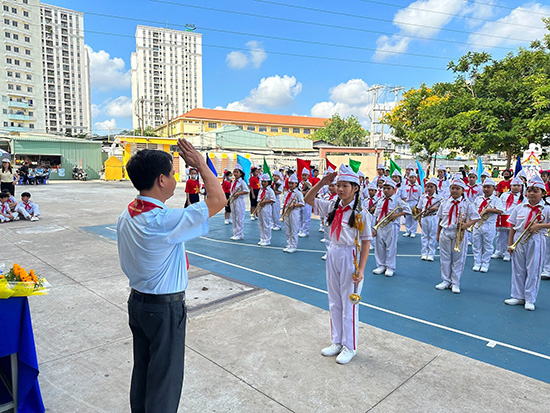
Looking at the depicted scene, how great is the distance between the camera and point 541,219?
543cm

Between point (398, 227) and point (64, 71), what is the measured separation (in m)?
130

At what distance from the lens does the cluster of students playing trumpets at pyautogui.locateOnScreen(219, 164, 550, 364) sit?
12.1 ft

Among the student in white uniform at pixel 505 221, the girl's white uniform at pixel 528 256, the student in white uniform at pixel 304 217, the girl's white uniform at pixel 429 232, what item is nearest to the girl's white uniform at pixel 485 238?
the student in white uniform at pixel 505 221

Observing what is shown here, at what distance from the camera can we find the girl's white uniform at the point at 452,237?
6059 mm

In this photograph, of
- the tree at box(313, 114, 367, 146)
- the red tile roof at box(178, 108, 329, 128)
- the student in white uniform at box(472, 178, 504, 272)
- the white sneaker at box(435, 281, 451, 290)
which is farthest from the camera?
the red tile roof at box(178, 108, 329, 128)

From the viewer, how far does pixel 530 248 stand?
17.7 feet

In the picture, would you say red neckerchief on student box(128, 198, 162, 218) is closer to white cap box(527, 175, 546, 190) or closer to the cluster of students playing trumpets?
the cluster of students playing trumpets

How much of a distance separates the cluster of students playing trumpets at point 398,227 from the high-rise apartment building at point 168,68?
133747 mm

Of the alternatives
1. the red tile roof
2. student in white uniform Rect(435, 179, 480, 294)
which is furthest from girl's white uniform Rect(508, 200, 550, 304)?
the red tile roof

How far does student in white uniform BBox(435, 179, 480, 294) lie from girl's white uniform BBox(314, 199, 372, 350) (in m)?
3.10

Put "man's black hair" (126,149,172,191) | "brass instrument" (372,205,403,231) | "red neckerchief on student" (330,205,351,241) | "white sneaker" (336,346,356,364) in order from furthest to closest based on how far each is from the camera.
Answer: "brass instrument" (372,205,403,231) → "red neckerchief on student" (330,205,351,241) → "white sneaker" (336,346,356,364) → "man's black hair" (126,149,172,191)

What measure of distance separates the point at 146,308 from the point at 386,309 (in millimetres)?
3905

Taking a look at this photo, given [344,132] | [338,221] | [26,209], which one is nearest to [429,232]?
[338,221]

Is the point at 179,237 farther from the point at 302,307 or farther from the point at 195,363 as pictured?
the point at 302,307
